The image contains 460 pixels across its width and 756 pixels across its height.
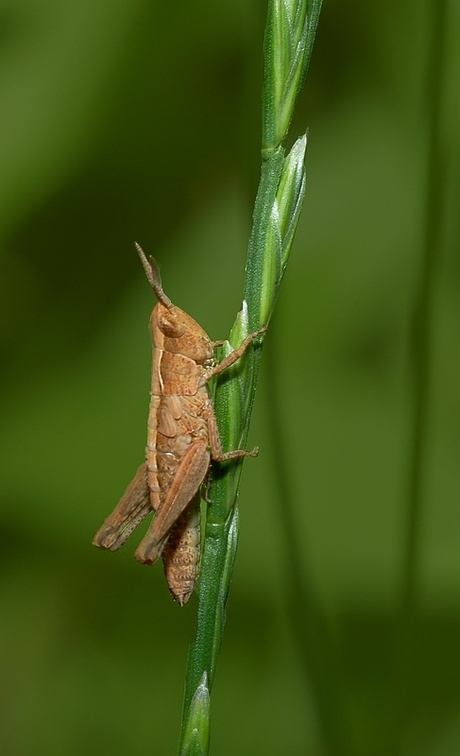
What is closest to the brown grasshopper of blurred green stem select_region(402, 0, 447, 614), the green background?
the green background

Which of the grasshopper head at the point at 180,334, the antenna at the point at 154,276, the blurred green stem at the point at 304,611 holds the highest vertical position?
the antenna at the point at 154,276

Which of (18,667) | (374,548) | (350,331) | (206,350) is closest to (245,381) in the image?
(206,350)

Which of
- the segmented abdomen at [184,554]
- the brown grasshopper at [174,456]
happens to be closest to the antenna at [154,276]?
the brown grasshopper at [174,456]

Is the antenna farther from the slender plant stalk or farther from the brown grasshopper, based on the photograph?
the slender plant stalk

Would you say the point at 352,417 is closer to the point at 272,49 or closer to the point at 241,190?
the point at 241,190

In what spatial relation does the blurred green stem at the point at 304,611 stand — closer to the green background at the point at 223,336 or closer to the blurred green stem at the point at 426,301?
the green background at the point at 223,336

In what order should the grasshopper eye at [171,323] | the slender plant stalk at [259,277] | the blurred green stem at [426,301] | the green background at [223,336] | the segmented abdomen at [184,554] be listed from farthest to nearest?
1. the green background at [223,336]
2. the blurred green stem at [426,301]
3. the grasshopper eye at [171,323]
4. the segmented abdomen at [184,554]
5. the slender plant stalk at [259,277]
